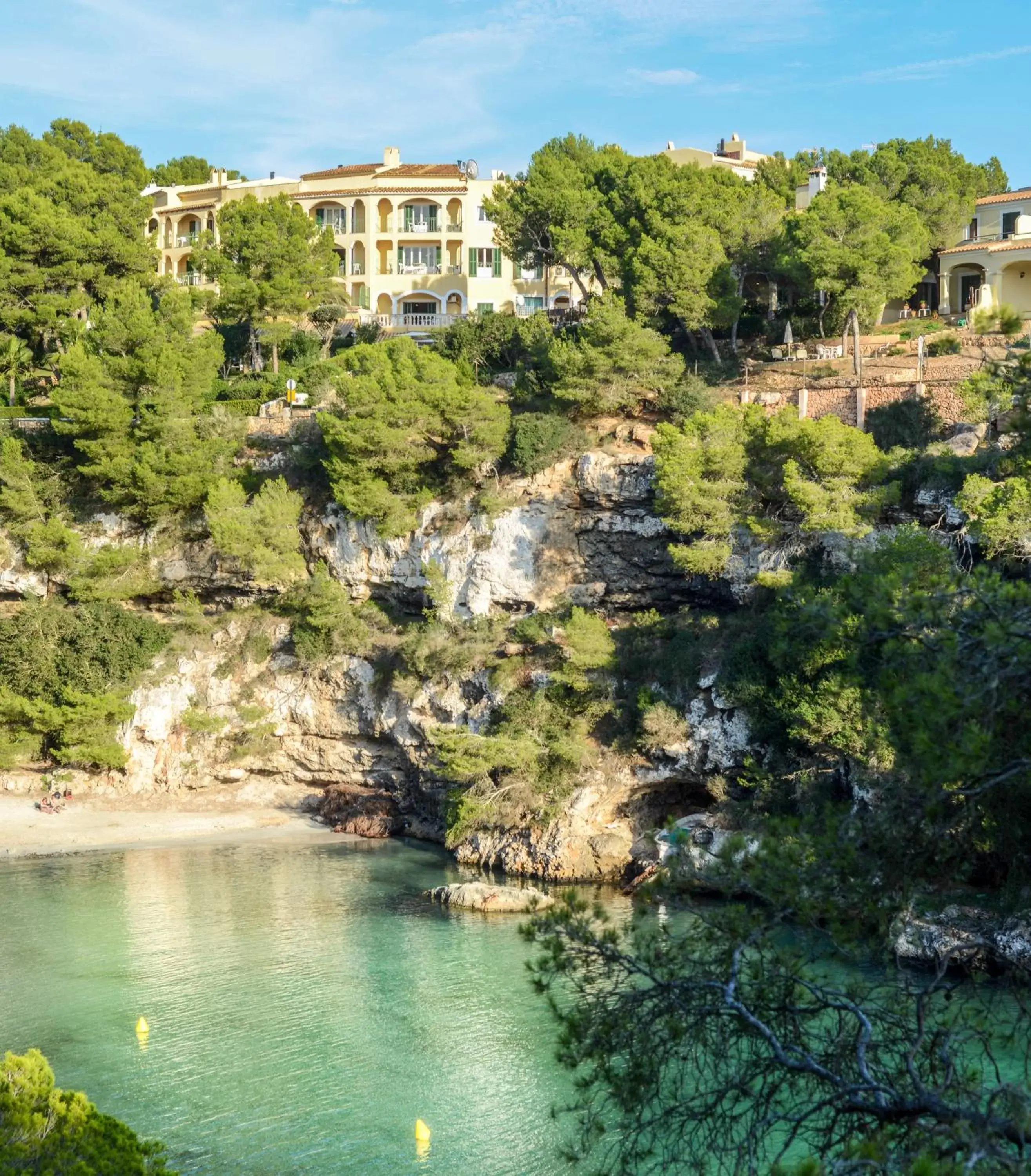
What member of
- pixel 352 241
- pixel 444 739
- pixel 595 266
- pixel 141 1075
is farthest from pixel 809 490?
pixel 352 241

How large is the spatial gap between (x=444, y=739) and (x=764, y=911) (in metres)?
19.7

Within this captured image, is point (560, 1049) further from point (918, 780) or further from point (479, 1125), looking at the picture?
point (479, 1125)

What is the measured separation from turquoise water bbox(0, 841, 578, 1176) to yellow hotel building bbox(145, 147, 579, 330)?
1061 inches

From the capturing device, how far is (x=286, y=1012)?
21312 mm

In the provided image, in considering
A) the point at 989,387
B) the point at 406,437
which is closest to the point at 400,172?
the point at 406,437

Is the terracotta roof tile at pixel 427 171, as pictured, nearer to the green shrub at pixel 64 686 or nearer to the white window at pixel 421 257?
the white window at pixel 421 257

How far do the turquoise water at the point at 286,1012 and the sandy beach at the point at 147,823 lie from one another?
5.28ft

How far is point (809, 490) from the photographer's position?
27734 mm

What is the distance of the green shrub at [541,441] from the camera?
3306 cm

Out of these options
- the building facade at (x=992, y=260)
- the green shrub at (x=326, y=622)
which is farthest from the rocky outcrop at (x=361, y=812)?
the building facade at (x=992, y=260)

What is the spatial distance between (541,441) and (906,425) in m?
8.73

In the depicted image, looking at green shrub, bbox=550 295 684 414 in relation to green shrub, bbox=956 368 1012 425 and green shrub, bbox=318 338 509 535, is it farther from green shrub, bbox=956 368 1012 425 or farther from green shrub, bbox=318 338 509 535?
green shrub, bbox=956 368 1012 425

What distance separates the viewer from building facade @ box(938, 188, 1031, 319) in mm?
37594

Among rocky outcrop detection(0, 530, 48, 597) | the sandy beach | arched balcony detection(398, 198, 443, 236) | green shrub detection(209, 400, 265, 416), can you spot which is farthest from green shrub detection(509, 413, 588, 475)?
arched balcony detection(398, 198, 443, 236)
